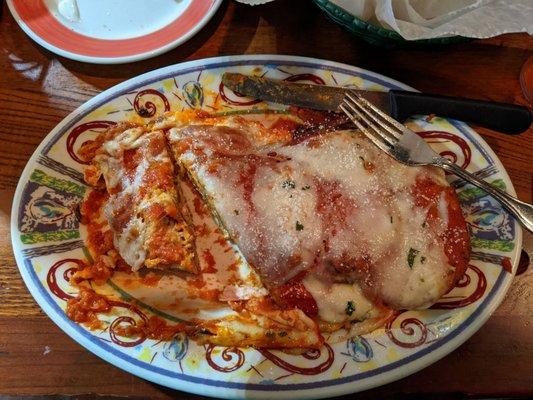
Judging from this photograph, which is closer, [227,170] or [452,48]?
[227,170]

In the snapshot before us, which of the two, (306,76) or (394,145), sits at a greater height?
(306,76)

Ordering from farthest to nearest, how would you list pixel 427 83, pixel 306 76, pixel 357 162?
1. pixel 427 83
2. pixel 306 76
3. pixel 357 162

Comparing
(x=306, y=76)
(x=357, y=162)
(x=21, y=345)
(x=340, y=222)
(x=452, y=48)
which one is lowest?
(x=21, y=345)

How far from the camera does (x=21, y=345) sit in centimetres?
127

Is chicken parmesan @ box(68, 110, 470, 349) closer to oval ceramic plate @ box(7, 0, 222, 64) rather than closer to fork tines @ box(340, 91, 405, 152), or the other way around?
fork tines @ box(340, 91, 405, 152)

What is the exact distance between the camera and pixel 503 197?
1.32m

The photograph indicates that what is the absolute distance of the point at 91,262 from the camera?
4.40 ft

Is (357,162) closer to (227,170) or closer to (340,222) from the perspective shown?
(340,222)

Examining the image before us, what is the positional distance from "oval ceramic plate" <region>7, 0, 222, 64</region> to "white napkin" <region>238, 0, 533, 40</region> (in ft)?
0.98

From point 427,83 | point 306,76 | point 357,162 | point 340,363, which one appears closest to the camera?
point 340,363

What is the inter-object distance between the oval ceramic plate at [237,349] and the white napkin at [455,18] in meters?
0.18

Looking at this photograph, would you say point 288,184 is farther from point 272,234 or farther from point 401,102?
point 401,102

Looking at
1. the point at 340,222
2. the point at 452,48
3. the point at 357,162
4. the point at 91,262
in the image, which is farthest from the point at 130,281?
the point at 452,48

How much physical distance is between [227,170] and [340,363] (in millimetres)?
568
